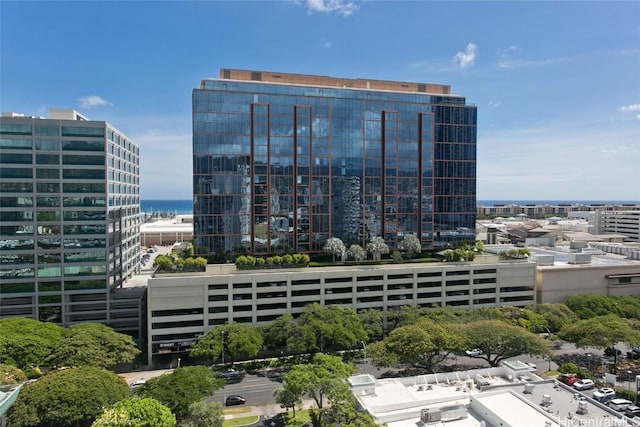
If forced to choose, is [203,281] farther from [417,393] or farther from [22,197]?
[417,393]

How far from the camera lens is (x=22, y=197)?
243ft

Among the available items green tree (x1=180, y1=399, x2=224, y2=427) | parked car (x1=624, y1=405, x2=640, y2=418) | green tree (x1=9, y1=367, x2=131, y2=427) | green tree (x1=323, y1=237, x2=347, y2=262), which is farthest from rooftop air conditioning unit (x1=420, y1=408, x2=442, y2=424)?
green tree (x1=323, y1=237, x2=347, y2=262)

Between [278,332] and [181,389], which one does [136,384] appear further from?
[278,332]

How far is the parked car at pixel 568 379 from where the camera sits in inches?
2156

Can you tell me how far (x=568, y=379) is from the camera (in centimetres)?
5541

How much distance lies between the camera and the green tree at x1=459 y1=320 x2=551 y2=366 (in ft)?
183

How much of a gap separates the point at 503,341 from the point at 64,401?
57.5m

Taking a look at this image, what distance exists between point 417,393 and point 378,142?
7413cm

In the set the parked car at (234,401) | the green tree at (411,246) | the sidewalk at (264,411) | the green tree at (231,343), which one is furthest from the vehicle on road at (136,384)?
the green tree at (411,246)

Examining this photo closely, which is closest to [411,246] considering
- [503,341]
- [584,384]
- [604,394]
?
[503,341]

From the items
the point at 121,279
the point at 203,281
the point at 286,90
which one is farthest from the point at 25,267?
the point at 286,90

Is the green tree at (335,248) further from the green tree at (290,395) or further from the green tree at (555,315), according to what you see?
the green tree at (290,395)

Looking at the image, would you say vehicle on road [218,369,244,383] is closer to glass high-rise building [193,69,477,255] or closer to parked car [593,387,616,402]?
glass high-rise building [193,69,477,255]

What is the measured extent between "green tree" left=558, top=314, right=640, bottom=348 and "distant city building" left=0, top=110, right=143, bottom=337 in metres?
81.5
